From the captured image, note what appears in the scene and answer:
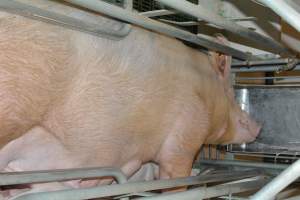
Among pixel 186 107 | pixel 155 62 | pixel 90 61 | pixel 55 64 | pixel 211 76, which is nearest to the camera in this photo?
pixel 55 64

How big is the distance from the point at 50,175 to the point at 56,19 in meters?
0.42

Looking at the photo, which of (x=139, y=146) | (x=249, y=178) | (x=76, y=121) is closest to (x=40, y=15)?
(x=76, y=121)

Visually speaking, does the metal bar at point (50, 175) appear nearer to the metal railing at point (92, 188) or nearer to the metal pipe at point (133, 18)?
the metal railing at point (92, 188)

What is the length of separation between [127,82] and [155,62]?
7.7 inches

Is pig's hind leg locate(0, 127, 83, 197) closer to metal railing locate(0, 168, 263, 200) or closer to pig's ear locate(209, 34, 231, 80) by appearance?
metal railing locate(0, 168, 263, 200)

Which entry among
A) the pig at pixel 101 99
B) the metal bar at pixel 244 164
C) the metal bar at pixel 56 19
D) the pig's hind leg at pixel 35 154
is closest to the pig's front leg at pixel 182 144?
the pig at pixel 101 99

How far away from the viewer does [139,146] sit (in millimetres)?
1931

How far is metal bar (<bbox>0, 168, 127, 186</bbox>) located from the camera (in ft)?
3.78

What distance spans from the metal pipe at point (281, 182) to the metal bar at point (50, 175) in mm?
480

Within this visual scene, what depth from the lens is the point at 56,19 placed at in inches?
51.0

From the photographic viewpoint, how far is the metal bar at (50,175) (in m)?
1.15

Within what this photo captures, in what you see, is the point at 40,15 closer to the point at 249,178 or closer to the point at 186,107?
the point at 186,107

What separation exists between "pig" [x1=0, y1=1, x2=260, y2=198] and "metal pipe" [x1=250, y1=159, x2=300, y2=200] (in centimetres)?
66

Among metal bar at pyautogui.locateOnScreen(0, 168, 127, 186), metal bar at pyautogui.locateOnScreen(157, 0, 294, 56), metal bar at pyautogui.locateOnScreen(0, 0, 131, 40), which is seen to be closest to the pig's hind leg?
metal bar at pyautogui.locateOnScreen(0, 168, 127, 186)
